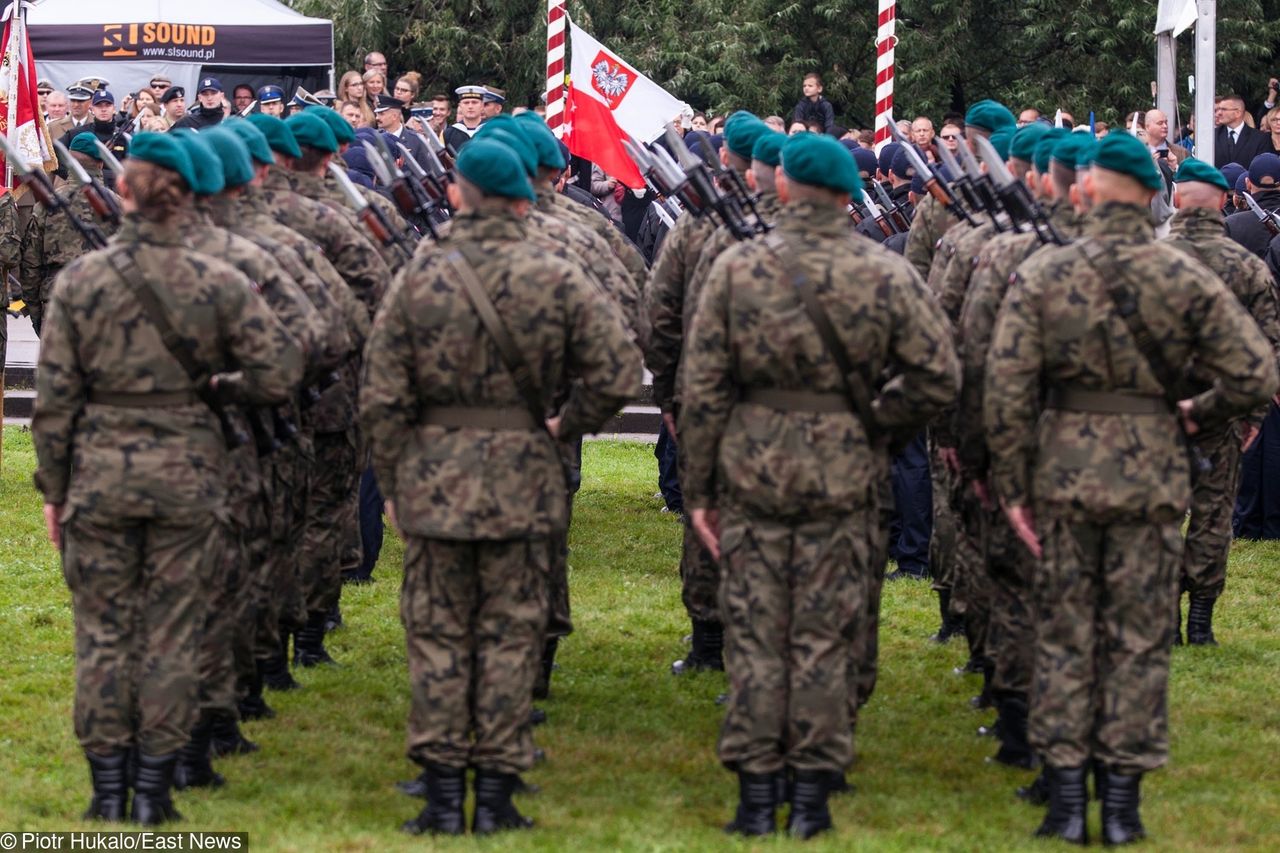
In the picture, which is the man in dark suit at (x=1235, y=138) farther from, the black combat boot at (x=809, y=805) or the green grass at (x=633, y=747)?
the black combat boot at (x=809, y=805)

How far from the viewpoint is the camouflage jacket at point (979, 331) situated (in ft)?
24.6

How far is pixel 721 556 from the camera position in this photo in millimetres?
7062

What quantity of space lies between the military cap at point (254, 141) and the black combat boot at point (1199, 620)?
526 centimetres

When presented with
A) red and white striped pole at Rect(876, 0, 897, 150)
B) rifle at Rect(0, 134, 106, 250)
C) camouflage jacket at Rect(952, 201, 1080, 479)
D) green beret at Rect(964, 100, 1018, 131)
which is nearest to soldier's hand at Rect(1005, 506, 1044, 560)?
camouflage jacket at Rect(952, 201, 1080, 479)

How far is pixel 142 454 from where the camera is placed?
21.9 ft

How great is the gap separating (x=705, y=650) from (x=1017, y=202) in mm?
2983

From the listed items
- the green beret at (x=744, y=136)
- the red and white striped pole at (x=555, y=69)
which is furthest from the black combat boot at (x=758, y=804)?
the red and white striped pole at (x=555, y=69)

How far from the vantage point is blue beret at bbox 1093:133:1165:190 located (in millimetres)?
6871

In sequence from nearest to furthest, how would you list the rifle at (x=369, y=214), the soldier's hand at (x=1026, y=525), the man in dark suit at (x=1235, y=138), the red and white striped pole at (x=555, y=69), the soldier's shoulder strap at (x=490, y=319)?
the soldier's shoulder strap at (x=490, y=319) < the soldier's hand at (x=1026, y=525) < the rifle at (x=369, y=214) < the red and white striped pole at (x=555, y=69) < the man in dark suit at (x=1235, y=138)

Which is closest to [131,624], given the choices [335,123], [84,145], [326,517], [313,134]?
[326,517]

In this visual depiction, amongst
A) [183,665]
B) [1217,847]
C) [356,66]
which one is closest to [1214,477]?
[1217,847]

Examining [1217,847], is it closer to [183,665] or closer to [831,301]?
[831,301]

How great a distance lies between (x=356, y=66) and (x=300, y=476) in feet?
64.7

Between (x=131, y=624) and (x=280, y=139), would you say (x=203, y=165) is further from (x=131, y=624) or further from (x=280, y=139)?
(x=280, y=139)
